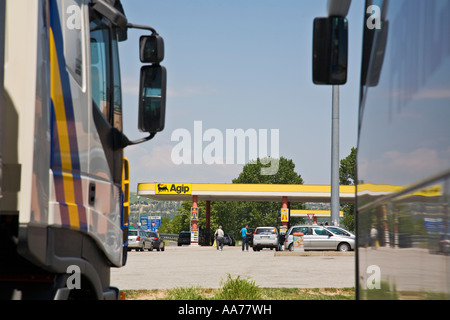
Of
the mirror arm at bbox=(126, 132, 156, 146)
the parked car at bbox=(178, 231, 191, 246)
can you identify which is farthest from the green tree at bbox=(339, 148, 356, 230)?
the mirror arm at bbox=(126, 132, 156, 146)

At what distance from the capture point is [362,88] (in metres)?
4.55

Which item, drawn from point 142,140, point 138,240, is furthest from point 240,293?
point 138,240

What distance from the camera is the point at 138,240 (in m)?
39.3

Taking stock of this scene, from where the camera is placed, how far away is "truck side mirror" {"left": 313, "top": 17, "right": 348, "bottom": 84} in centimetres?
493

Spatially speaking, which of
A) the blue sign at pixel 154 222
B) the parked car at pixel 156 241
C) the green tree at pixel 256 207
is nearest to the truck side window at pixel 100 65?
the parked car at pixel 156 241

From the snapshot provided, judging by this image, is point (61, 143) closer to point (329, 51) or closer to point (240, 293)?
point (329, 51)

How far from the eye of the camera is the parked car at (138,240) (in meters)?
39.2

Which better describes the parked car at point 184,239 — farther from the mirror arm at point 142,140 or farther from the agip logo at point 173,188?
the mirror arm at point 142,140

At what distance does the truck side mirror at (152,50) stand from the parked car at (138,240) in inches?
1331

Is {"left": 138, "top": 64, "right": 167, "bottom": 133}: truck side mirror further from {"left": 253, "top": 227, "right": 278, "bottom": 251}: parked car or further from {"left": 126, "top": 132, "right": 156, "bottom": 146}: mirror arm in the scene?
{"left": 253, "top": 227, "right": 278, "bottom": 251}: parked car

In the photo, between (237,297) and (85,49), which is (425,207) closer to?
(85,49)

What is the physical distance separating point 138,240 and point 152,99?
3479 cm
